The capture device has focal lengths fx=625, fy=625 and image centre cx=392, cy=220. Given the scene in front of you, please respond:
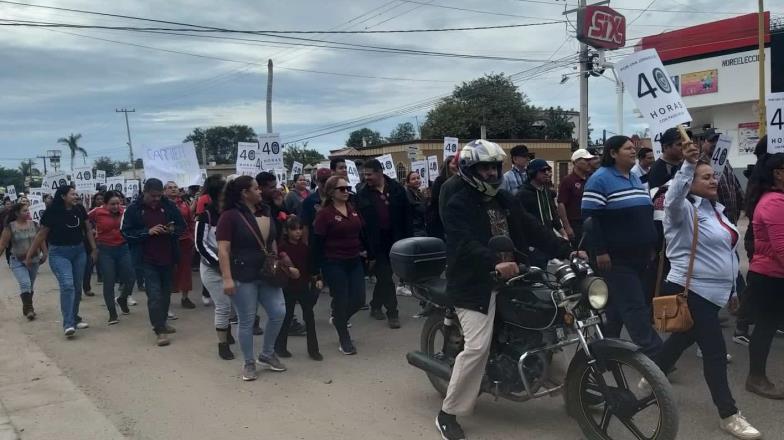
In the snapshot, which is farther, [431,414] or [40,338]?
[40,338]

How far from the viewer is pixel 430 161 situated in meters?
14.5

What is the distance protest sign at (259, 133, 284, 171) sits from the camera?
12.0 meters

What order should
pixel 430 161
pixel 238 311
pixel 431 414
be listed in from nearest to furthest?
pixel 431 414, pixel 238 311, pixel 430 161

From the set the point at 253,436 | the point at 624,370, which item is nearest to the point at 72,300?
the point at 253,436

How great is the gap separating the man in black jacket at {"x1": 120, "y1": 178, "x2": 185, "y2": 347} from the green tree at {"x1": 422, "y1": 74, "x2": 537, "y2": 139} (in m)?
42.2

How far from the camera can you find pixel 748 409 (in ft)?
14.5

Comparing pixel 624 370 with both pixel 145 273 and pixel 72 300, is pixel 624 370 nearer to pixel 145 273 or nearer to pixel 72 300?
pixel 145 273

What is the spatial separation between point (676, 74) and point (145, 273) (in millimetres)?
33372

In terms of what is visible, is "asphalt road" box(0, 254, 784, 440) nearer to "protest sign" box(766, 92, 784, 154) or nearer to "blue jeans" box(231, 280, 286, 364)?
"blue jeans" box(231, 280, 286, 364)

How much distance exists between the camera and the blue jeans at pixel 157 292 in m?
7.22

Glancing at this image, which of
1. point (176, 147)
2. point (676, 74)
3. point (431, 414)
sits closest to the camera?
Answer: point (431, 414)

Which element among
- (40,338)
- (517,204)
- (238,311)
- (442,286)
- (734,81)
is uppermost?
(734,81)

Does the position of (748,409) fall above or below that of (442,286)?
below

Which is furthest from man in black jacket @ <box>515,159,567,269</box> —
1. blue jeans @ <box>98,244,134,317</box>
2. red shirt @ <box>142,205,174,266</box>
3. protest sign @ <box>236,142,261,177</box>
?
protest sign @ <box>236,142,261,177</box>
